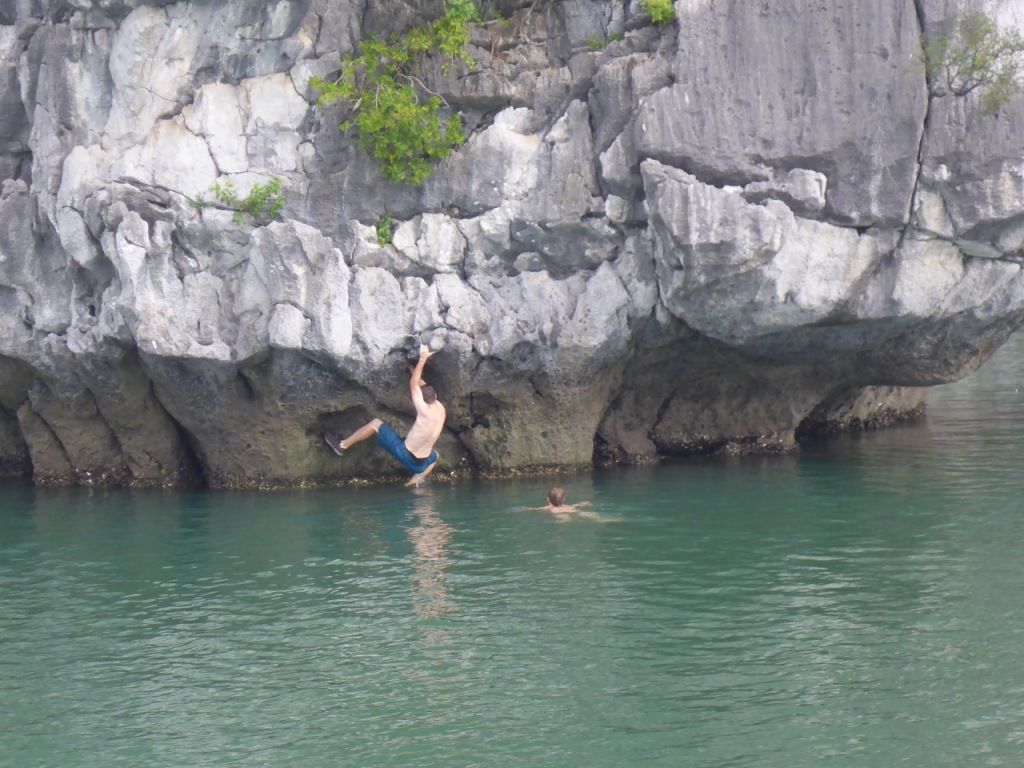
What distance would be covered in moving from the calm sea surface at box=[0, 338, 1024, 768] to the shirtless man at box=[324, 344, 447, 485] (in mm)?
545

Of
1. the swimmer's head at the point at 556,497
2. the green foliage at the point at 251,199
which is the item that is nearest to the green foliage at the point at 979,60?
the swimmer's head at the point at 556,497

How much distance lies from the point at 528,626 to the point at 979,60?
31.4ft

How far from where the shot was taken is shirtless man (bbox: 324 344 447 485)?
16.6 m

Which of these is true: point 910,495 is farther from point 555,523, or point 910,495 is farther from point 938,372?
point 555,523

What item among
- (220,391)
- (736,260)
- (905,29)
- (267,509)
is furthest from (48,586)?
(905,29)

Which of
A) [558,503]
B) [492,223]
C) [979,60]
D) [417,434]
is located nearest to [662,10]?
[492,223]

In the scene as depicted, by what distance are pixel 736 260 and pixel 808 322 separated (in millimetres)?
1452

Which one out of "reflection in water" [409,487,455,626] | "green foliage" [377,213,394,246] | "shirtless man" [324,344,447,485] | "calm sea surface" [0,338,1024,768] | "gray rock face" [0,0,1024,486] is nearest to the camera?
"calm sea surface" [0,338,1024,768]

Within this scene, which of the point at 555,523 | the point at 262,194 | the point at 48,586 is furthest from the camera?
the point at 262,194

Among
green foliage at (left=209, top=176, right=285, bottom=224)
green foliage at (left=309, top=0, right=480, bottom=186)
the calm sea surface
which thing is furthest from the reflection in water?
green foliage at (left=309, top=0, right=480, bottom=186)

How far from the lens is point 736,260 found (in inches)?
621

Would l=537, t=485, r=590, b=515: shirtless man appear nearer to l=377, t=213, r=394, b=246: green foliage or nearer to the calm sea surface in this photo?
the calm sea surface

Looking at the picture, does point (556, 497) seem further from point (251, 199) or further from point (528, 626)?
point (251, 199)

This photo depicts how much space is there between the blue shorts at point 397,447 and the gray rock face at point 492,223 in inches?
27.6
